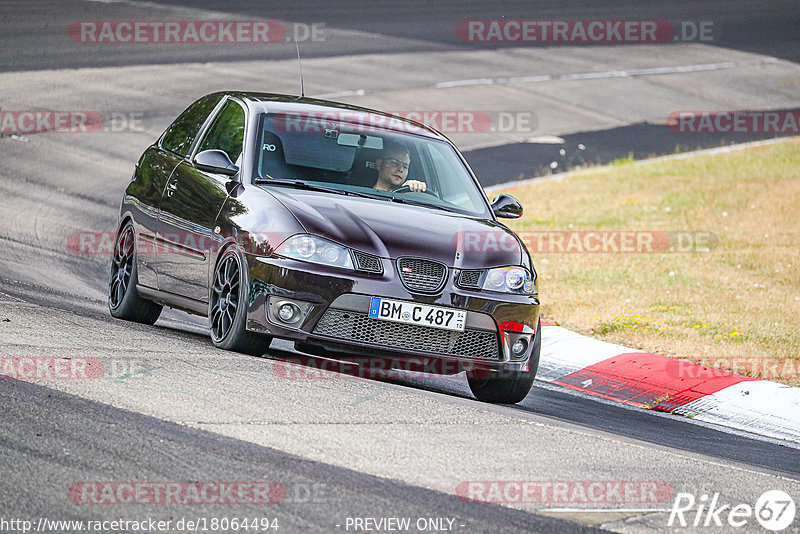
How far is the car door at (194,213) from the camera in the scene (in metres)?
8.57

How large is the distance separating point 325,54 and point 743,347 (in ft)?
58.3

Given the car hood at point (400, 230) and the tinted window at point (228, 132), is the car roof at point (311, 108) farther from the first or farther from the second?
the car hood at point (400, 230)

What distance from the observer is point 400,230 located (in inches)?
313

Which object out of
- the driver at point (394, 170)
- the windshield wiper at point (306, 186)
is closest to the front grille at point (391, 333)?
the windshield wiper at point (306, 186)

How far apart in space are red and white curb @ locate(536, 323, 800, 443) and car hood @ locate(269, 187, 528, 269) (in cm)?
201

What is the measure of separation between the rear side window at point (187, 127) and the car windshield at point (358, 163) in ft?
3.21

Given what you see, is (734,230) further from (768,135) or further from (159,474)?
(159,474)

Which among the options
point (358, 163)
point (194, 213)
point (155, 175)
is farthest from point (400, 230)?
point (155, 175)

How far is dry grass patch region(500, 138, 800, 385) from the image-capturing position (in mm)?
11484

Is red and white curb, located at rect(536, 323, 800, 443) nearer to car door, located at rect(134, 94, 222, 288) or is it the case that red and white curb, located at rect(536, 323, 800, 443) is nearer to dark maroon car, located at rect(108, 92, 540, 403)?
dark maroon car, located at rect(108, 92, 540, 403)

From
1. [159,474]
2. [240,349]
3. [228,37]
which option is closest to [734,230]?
[240,349]

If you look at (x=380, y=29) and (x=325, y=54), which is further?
(x=380, y=29)

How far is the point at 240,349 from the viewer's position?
26.3 ft

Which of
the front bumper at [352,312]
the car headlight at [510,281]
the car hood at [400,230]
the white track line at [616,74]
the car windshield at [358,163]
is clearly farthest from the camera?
the white track line at [616,74]
